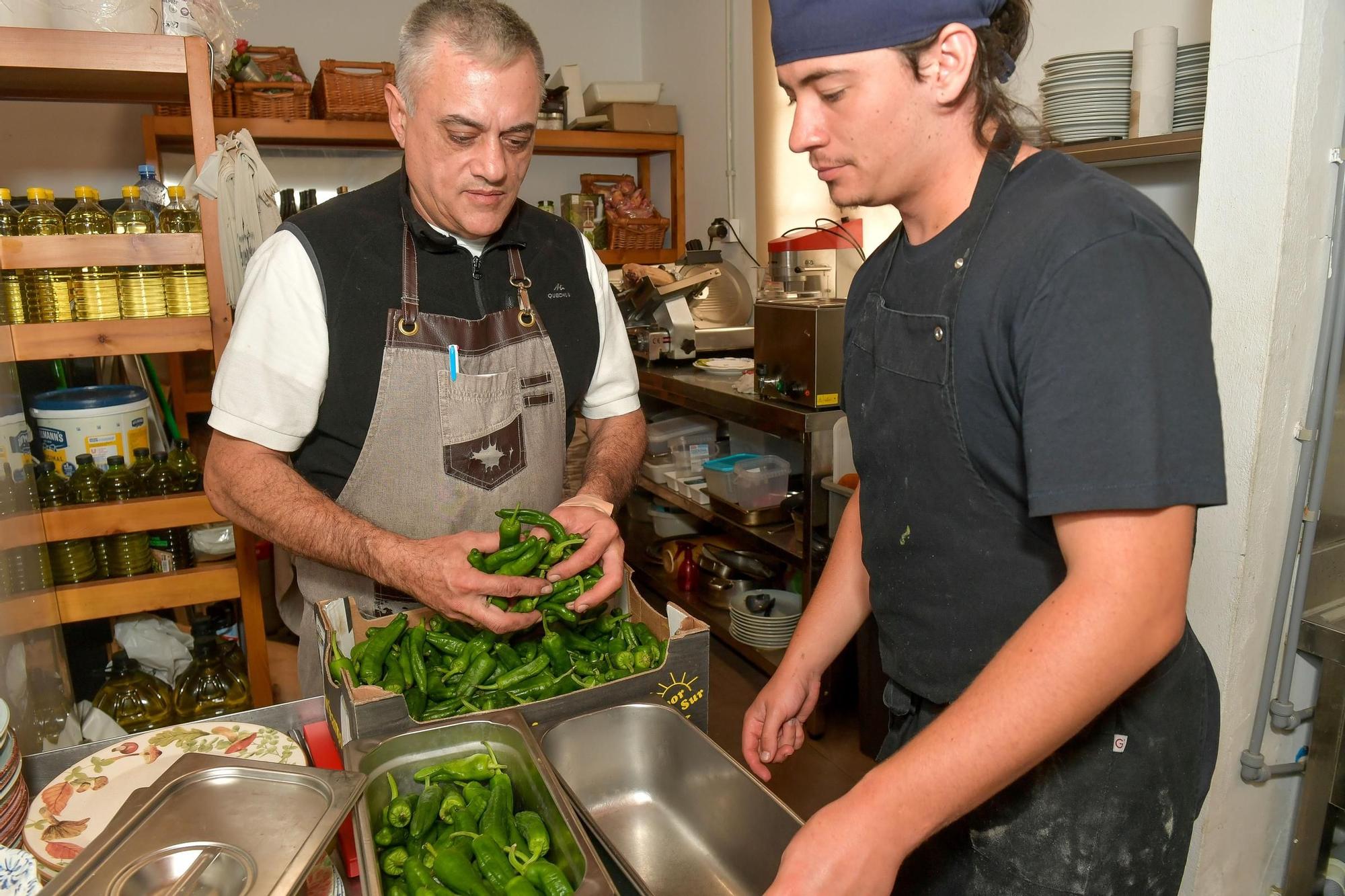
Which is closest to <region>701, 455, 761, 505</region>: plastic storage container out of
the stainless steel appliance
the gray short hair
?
the stainless steel appliance

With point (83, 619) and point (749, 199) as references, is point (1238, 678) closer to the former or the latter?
point (83, 619)

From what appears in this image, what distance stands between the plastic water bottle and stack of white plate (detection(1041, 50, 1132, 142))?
2.46m

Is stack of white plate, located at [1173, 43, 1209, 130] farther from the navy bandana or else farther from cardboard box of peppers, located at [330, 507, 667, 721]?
cardboard box of peppers, located at [330, 507, 667, 721]

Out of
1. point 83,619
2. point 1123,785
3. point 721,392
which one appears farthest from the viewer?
point 721,392

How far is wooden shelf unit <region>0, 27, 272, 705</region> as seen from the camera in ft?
6.93

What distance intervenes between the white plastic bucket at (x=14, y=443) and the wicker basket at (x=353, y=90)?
11.4 ft

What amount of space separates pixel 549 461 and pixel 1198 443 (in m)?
1.33

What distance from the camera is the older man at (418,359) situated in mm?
1643

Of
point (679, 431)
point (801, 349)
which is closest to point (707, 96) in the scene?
point (679, 431)

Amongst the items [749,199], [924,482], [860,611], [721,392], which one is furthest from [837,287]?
[924,482]

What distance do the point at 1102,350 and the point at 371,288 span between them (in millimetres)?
1333

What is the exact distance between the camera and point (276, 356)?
1690mm

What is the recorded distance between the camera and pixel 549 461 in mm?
1959

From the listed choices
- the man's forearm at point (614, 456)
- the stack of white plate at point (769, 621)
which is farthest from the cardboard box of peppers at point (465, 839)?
the stack of white plate at point (769, 621)
